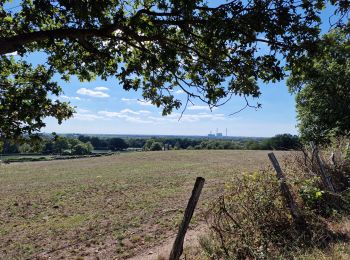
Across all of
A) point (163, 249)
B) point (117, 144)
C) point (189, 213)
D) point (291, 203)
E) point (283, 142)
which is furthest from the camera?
point (117, 144)

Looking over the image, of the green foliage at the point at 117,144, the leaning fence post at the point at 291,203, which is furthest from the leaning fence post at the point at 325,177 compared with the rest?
the green foliage at the point at 117,144

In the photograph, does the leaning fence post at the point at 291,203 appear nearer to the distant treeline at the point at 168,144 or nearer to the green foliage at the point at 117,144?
the distant treeline at the point at 168,144

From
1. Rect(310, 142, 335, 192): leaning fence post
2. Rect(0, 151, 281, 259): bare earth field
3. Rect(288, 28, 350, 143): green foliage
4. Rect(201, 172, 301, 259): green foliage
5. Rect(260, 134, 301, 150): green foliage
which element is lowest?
Rect(0, 151, 281, 259): bare earth field

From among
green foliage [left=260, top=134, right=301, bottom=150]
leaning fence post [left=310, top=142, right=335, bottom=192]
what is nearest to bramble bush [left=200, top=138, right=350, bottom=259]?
leaning fence post [left=310, top=142, right=335, bottom=192]

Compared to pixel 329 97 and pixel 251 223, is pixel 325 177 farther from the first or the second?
pixel 329 97

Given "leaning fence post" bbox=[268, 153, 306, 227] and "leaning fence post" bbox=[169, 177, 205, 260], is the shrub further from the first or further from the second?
"leaning fence post" bbox=[169, 177, 205, 260]

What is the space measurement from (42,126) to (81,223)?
17.9 ft

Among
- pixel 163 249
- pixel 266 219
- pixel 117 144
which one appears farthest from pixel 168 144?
pixel 266 219

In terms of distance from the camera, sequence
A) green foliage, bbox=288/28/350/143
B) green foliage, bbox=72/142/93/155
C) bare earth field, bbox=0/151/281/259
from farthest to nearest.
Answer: green foliage, bbox=72/142/93/155, green foliage, bbox=288/28/350/143, bare earth field, bbox=0/151/281/259

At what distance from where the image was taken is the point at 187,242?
8.06 m

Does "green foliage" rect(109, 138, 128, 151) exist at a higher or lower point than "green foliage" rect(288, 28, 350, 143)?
lower

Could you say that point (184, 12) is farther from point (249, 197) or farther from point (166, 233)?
point (166, 233)

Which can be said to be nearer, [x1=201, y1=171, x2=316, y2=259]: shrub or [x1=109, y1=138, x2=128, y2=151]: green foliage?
[x1=201, y1=171, x2=316, y2=259]: shrub

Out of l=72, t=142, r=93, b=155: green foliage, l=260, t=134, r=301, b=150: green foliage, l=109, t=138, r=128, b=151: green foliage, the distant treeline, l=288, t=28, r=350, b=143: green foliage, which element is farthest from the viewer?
l=109, t=138, r=128, b=151: green foliage
